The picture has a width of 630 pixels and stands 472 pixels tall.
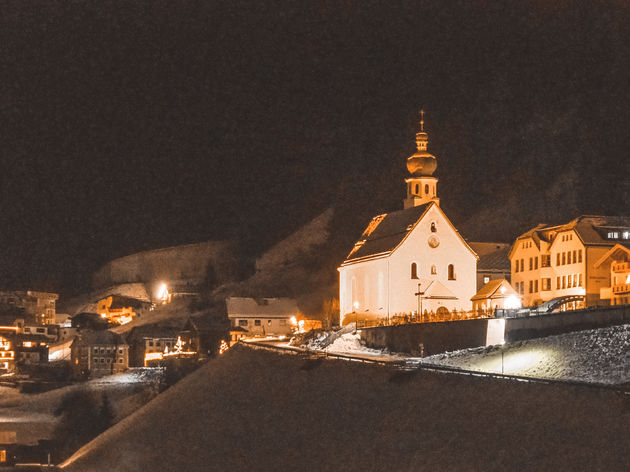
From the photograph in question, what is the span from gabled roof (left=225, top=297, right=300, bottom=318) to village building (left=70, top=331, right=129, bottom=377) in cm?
919

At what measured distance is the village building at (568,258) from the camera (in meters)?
55.3

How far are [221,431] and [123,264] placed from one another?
99.4 metres

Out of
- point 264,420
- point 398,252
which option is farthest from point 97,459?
point 398,252

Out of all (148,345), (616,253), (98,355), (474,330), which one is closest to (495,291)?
(616,253)

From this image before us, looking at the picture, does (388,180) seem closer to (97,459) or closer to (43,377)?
(43,377)

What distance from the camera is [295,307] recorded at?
87.8 m

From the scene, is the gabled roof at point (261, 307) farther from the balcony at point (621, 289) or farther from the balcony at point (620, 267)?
the balcony at point (621, 289)

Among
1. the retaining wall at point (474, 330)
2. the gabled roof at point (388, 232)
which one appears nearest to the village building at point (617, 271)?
the gabled roof at point (388, 232)

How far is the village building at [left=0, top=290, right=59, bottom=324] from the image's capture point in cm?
10969

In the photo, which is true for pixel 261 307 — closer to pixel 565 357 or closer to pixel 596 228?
pixel 596 228

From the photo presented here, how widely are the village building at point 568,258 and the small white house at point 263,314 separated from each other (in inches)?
1027

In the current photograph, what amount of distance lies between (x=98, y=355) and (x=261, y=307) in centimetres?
1430

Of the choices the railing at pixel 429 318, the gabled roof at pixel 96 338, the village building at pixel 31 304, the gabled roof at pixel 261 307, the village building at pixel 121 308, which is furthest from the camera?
the village building at pixel 31 304

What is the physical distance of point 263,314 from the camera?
86.2m
